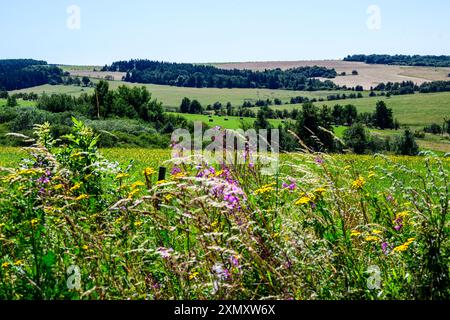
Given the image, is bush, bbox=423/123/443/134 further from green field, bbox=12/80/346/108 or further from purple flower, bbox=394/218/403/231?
purple flower, bbox=394/218/403/231

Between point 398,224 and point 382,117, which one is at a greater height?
point 398,224

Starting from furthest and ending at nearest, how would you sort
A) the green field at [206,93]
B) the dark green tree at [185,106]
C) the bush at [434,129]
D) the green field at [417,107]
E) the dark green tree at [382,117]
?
the green field at [206,93] < the dark green tree at [185,106] < the green field at [417,107] < the dark green tree at [382,117] < the bush at [434,129]

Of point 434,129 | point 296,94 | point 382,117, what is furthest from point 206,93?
point 434,129

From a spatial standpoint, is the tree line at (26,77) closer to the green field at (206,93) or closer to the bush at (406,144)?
the green field at (206,93)

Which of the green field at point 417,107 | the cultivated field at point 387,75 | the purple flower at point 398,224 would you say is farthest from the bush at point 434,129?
the purple flower at point 398,224

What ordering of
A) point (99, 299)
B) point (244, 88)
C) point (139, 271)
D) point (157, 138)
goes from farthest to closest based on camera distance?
point (244, 88) → point (157, 138) → point (139, 271) → point (99, 299)

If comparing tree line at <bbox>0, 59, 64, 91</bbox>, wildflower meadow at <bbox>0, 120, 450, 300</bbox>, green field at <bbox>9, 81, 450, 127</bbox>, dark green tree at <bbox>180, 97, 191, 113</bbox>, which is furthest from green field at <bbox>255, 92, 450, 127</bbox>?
wildflower meadow at <bbox>0, 120, 450, 300</bbox>

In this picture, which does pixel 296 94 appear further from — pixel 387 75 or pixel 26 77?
pixel 26 77

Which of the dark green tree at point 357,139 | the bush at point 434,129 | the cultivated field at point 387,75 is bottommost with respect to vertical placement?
the bush at point 434,129

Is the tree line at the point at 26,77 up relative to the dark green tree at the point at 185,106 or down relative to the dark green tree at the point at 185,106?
up

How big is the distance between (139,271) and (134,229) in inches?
30.7
